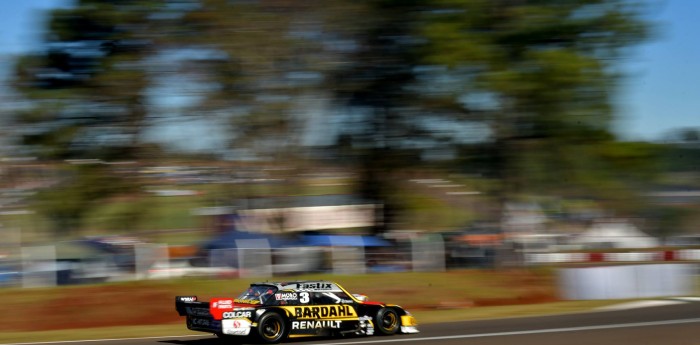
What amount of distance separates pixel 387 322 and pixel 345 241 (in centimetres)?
Answer: 1571

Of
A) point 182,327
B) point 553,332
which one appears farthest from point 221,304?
point 182,327

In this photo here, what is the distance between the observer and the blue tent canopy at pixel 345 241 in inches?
1121

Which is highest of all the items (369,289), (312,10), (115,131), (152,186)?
(312,10)

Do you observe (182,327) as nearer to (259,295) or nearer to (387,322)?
(259,295)

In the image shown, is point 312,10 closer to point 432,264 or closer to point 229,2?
point 229,2

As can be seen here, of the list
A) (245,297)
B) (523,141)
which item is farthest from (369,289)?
(245,297)

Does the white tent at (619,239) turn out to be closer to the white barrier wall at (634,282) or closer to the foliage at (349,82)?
the foliage at (349,82)

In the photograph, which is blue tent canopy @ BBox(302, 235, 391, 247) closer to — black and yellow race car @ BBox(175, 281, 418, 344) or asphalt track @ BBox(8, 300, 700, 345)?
asphalt track @ BBox(8, 300, 700, 345)

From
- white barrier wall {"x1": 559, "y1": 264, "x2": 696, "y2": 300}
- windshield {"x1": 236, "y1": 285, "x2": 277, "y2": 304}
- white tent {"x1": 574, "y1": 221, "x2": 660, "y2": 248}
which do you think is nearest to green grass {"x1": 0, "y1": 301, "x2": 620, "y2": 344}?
white barrier wall {"x1": 559, "y1": 264, "x2": 696, "y2": 300}

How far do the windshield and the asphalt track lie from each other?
0.72 metres

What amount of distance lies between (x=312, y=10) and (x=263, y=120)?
3.60 m

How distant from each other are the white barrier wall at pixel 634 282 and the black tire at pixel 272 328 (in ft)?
40.9

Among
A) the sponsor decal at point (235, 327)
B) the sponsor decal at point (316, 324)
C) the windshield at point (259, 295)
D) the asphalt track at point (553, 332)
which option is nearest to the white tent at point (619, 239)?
the asphalt track at point (553, 332)

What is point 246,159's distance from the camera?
86.1 ft
